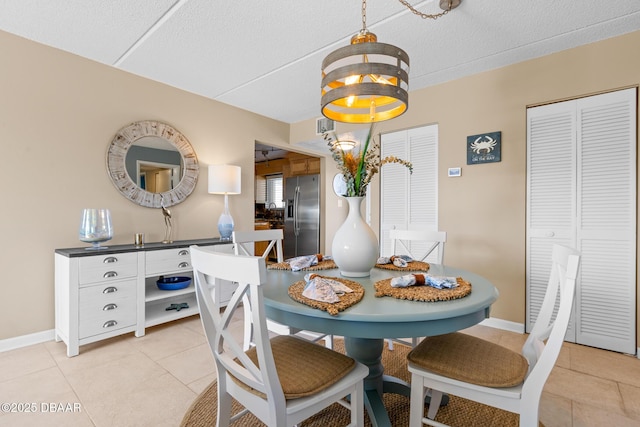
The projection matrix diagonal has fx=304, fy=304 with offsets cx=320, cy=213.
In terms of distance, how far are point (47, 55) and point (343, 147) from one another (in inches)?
107

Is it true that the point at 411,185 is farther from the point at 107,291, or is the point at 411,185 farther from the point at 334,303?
the point at 107,291

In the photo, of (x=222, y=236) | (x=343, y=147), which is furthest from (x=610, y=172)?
(x=222, y=236)

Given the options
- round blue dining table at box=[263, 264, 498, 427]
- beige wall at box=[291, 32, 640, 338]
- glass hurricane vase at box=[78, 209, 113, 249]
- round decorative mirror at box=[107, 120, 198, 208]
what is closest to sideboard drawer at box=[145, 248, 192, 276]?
glass hurricane vase at box=[78, 209, 113, 249]

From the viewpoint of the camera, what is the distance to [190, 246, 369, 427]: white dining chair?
3.12 feet

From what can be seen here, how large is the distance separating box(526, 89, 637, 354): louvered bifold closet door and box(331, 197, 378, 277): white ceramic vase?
2.02 meters

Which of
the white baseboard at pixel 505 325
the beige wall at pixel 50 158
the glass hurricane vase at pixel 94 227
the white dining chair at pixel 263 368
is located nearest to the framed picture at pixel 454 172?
the white baseboard at pixel 505 325

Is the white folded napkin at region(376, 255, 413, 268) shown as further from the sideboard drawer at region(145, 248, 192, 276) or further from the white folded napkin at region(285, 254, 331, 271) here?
the sideboard drawer at region(145, 248, 192, 276)

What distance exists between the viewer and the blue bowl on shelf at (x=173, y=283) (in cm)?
291

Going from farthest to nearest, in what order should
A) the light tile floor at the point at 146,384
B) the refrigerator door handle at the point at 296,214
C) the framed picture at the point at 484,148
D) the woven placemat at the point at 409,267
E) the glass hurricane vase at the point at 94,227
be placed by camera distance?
the refrigerator door handle at the point at 296,214 < the framed picture at the point at 484,148 < the glass hurricane vase at the point at 94,227 < the woven placemat at the point at 409,267 < the light tile floor at the point at 146,384

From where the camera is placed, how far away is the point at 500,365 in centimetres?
118

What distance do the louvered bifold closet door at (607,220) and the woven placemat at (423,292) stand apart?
1902 mm

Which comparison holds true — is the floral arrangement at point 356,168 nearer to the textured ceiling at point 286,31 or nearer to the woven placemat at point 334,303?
the woven placemat at point 334,303

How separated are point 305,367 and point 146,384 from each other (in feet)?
4.43

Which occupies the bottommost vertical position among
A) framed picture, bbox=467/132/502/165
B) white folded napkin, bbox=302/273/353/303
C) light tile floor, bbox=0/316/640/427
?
light tile floor, bbox=0/316/640/427
